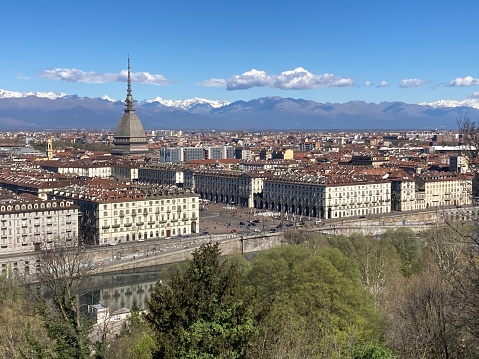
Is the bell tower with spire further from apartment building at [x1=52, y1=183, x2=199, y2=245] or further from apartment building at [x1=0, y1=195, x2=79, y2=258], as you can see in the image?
apartment building at [x1=0, y1=195, x2=79, y2=258]

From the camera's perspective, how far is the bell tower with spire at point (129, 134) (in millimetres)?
100200

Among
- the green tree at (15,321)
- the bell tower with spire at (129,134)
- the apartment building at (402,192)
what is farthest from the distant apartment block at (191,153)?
the green tree at (15,321)

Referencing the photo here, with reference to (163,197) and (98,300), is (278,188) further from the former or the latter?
(98,300)

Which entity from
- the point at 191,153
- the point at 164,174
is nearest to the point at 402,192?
the point at 164,174

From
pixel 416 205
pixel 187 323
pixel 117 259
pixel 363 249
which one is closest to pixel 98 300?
pixel 117 259

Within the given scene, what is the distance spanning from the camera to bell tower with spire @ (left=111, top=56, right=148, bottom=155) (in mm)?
100200

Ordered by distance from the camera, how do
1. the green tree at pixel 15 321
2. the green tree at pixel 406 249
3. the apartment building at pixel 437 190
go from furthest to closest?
1. the apartment building at pixel 437 190
2. the green tree at pixel 406 249
3. the green tree at pixel 15 321

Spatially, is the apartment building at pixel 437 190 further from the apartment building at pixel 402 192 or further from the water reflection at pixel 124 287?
the water reflection at pixel 124 287

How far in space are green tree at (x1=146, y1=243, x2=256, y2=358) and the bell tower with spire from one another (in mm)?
89962

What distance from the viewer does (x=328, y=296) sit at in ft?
65.7

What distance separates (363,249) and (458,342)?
19260 mm

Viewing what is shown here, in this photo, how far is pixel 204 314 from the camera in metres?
11.0

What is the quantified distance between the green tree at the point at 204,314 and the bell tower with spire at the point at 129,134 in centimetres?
8996

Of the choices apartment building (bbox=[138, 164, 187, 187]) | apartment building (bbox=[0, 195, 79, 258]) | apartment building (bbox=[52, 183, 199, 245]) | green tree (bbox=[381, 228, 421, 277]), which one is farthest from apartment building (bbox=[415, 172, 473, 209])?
apartment building (bbox=[0, 195, 79, 258])
